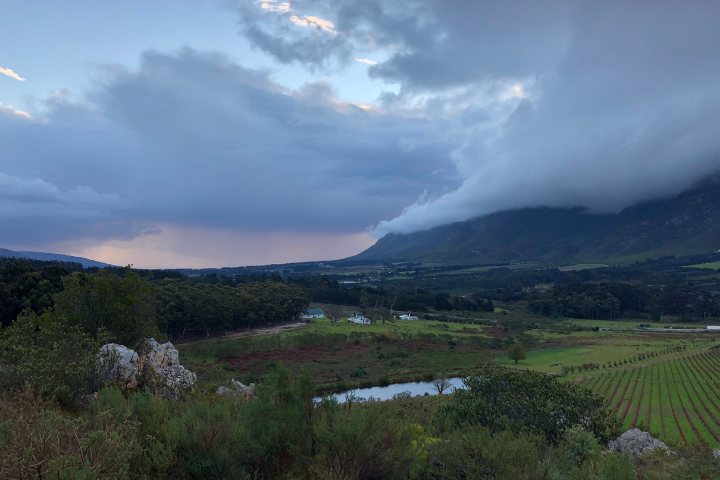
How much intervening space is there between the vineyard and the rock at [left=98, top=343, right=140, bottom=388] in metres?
28.3

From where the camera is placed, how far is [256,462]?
985 cm

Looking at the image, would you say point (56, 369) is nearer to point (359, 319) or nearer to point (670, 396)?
point (670, 396)

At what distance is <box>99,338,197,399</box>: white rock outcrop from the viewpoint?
1667 centimetres

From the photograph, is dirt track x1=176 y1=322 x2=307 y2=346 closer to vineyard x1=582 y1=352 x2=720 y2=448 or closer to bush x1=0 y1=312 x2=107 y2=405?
vineyard x1=582 y1=352 x2=720 y2=448

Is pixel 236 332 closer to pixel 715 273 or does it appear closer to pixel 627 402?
pixel 627 402

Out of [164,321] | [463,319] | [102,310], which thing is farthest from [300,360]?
[463,319]

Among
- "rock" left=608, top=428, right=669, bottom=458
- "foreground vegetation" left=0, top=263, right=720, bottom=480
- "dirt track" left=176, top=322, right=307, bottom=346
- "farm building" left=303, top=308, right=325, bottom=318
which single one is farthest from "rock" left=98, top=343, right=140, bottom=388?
"farm building" left=303, top=308, right=325, bottom=318

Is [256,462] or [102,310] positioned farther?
[102,310]

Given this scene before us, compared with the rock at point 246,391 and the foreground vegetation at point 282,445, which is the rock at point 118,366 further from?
the rock at point 246,391

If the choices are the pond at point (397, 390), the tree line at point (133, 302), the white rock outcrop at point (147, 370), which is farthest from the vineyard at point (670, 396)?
the tree line at point (133, 302)

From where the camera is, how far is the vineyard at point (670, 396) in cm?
3056

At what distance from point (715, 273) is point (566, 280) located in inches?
2578

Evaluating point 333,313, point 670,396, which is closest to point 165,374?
point 670,396

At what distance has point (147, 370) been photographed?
1933cm
